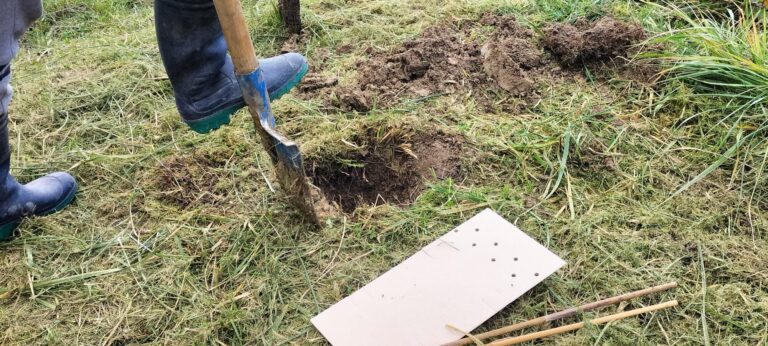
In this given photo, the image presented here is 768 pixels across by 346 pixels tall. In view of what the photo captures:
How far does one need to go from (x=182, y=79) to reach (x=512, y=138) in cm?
128

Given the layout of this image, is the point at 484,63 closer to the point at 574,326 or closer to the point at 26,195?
the point at 574,326

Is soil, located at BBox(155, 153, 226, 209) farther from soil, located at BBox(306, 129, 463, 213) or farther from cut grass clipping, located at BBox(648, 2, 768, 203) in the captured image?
cut grass clipping, located at BBox(648, 2, 768, 203)

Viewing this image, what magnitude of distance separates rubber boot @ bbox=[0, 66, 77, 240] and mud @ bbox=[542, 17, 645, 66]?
2170 millimetres

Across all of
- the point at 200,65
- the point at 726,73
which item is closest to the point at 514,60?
the point at 726,73

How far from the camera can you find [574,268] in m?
1.91

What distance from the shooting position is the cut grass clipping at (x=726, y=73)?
7.68 ft

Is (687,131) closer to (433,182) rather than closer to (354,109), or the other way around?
(433,182)

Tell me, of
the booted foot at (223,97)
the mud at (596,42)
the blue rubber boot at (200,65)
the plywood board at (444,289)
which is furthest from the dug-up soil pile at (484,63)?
the plywood board at (444,289)

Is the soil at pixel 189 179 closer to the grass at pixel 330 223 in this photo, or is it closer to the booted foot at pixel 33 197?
the grass at pixel 330 223

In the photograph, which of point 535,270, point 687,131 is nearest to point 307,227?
point 535,270

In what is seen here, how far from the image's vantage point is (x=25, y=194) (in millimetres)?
2084

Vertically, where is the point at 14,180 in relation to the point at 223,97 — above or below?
below

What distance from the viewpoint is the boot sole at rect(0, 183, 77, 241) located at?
2.05m

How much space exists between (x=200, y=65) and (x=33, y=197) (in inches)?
31.4
